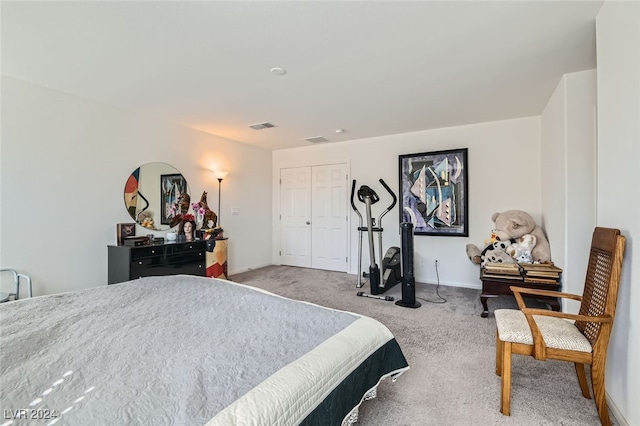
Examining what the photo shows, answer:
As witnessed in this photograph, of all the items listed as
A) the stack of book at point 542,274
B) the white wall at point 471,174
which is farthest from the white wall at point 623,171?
the white wall at point 471,174

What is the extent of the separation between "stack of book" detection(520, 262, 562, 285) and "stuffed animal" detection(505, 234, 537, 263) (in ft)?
0.95

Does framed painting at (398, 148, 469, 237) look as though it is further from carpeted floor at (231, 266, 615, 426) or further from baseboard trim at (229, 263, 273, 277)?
baseboard trim at (229, 263, 273, 277)

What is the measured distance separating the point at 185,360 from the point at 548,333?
1.90m

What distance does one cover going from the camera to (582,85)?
2689 millimetres

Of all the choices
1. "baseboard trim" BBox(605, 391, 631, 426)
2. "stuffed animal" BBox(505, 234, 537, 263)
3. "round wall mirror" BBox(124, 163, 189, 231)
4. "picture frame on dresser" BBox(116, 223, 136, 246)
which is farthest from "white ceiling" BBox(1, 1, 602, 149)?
"baseboard trim" BBox(605, 391, 631, 426)

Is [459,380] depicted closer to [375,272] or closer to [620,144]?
[620,144]

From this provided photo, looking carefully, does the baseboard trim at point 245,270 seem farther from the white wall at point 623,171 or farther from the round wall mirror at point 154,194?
the white wall at point 623,171

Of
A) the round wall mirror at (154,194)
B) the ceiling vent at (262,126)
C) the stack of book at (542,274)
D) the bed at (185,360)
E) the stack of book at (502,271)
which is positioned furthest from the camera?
the ceiling vent at (262,126)

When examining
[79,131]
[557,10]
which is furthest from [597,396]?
[79,131]

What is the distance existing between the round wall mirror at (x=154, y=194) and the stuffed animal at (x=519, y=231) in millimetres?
4229

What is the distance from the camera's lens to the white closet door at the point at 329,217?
5.43 metres

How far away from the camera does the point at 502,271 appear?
3.16 metres

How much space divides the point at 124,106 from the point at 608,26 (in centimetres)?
447

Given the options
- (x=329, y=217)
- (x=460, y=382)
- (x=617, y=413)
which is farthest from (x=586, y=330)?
(x=329, y=217)
